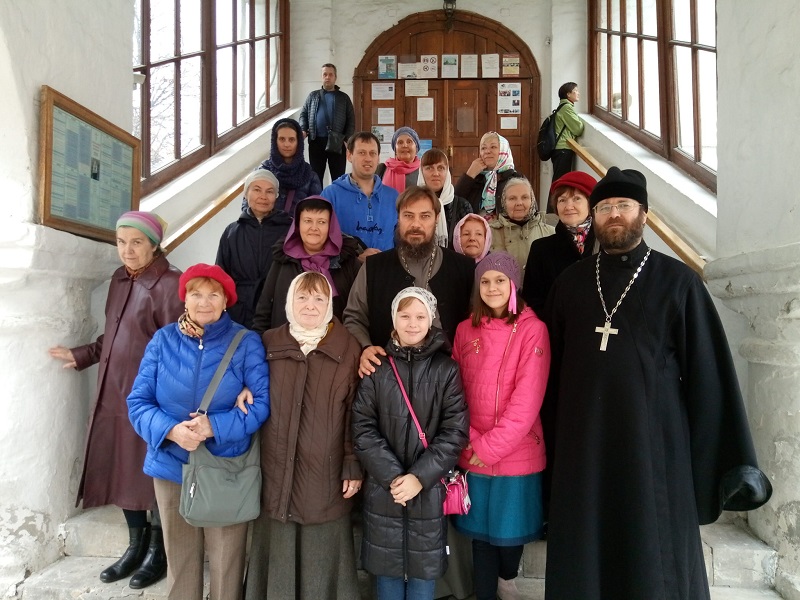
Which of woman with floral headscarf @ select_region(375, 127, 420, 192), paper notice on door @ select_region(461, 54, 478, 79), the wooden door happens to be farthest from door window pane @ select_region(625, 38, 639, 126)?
woman with floral headscarf @ select_region(375, 127, 420, 192)

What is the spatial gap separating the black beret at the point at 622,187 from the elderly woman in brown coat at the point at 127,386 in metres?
1.78

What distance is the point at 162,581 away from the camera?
91.3 inches

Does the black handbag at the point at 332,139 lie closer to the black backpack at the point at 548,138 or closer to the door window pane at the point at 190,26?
the door window pane at the point at 190,26

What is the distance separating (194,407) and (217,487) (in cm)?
31

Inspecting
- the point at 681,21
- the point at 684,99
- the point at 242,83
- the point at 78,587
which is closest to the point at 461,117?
the point at 242,83

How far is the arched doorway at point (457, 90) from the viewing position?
6.96 meters

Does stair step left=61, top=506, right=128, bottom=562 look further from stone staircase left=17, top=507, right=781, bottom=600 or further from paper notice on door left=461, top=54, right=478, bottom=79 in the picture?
Result: paper notice on door left=461, top=54, right=478, bottom=79

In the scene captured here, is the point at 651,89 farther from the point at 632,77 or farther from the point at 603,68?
the point at 603,68

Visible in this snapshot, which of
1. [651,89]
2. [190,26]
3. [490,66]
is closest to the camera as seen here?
[190,26]

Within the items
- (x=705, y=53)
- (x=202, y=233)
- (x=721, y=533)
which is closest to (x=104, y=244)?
(x=202, y=233)

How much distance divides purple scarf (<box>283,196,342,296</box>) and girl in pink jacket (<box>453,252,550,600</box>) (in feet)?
2.51

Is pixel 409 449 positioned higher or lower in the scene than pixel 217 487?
higher

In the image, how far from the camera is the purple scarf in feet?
8.50

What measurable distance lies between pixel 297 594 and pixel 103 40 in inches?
108
